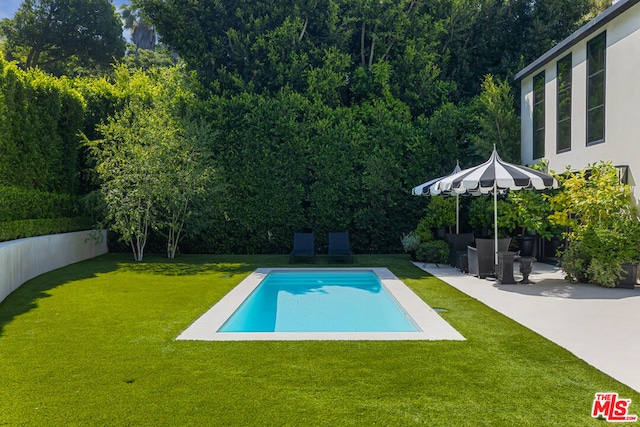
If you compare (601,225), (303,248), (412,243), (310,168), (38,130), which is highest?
(38,130)

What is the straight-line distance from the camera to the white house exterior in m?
10.0

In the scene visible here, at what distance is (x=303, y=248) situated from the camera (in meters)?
14.0

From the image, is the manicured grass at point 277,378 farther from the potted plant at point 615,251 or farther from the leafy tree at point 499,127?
the leafy tree at point 499,127

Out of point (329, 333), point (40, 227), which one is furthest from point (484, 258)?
point (40, 227)

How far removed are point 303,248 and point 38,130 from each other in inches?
334

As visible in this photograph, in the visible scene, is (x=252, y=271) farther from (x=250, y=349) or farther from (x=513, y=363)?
(x=513, y=363)

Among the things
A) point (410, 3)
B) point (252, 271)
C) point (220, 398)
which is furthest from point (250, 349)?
point (410, 3)

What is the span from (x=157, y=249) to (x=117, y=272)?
5.01 meters

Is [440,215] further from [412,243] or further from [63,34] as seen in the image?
[63,34]

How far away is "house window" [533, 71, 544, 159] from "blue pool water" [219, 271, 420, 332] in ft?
22.1

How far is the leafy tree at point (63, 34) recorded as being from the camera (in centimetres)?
3109

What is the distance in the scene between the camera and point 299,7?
56.1 feet

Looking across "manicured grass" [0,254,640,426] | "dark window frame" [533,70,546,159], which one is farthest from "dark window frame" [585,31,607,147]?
"manicured grass" [0,254,640,426]

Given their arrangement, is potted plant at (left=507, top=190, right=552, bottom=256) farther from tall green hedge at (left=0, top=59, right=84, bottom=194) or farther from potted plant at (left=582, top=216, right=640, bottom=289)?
tall green hedge at (left=0, top=59, right=84, bottom=194)
